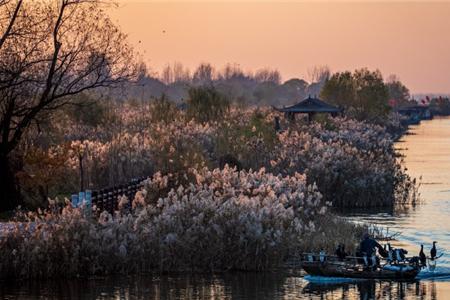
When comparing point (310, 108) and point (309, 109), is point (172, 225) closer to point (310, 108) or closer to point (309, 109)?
point (309, 109)

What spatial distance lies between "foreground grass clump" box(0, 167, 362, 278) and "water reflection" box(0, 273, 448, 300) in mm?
613

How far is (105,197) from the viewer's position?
37562mm

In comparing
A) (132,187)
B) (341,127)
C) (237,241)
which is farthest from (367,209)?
(341,127)

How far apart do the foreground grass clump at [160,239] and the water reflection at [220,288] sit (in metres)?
0.61

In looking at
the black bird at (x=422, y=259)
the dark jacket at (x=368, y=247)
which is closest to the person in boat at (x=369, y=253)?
the dark jacket at (x=368, y=247)

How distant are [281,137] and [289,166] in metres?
6.46

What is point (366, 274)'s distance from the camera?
1271 inches

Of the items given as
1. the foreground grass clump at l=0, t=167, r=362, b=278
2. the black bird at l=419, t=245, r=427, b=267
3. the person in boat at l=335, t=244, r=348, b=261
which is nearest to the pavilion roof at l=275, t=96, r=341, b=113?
the foreground grass clump at l=0, t=167, r=362, b=278

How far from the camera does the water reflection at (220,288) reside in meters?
30.0

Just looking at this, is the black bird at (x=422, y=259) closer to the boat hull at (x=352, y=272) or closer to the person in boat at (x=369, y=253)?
the boat hull at (x=352, y=272)

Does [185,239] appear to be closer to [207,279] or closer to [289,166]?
[207,279]

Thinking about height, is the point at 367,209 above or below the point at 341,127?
below

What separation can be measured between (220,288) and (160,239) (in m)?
2.70

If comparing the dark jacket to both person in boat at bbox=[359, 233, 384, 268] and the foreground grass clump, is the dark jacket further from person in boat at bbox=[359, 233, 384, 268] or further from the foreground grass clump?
the foreground grass clump
